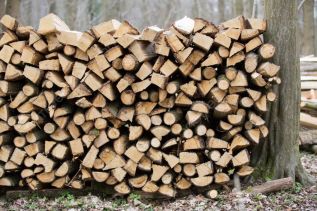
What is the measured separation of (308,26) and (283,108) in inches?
485

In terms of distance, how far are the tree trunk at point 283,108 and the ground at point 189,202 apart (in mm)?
307

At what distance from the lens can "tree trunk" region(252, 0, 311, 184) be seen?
18.5 feet

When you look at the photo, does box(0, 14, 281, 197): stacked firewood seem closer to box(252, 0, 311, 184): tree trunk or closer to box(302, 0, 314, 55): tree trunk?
box(252, 0, 311, 184): tree trunk

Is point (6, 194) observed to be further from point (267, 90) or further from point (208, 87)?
point (267, 90)

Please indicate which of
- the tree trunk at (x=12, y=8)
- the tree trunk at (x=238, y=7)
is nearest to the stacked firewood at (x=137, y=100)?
the tree trunk at (x=12, y=8)

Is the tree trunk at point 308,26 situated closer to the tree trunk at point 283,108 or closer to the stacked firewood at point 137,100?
the tree trunk at point 283,108

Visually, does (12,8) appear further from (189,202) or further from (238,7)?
(238,7)

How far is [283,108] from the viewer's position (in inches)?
225

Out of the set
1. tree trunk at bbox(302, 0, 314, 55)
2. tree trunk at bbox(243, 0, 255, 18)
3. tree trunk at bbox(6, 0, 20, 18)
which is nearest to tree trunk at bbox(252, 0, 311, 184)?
tree trunk at bbox(6, 0, 20, 18)

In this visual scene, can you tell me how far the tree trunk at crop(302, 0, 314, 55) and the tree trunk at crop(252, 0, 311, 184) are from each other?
11.7 metres

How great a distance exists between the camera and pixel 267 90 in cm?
550

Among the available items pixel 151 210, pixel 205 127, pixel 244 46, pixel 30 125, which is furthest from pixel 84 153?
pixel 244 46

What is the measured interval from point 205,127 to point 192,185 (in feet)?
2.58

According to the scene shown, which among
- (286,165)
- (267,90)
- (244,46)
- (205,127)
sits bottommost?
(286,165)
